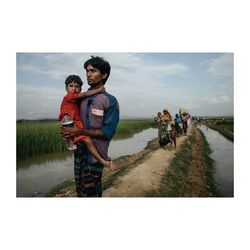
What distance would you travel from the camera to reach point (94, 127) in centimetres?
384

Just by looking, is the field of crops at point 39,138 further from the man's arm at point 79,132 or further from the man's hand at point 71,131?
the man's hand at point 71,131

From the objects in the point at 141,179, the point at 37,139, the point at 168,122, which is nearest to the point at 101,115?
the point at 141,179

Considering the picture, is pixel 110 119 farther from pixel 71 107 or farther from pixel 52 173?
pixel 52 173

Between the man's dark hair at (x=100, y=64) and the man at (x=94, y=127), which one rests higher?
the man's dark hair at (x=100, y=64)

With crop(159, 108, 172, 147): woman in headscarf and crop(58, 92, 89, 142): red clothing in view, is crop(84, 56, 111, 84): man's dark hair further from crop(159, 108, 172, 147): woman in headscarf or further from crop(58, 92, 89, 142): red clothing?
crop(159, 108, 172, 147): woman in headscarf

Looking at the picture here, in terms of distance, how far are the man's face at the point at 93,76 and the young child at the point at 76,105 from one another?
0.36 ft

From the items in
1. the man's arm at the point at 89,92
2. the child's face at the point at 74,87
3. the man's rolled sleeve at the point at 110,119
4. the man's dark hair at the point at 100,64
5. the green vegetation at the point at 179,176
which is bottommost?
the green vegetation at the point at 179,176

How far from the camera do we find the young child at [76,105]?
374 cm

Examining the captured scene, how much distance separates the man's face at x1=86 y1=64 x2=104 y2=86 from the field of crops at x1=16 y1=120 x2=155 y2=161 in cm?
97

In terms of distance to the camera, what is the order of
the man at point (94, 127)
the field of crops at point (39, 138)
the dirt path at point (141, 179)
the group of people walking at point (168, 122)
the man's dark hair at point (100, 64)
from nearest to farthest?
the man at point (94, 127) → the man's dark hair at point (100, 64) → the dirt path at point (141, 179) → the field of crops at point (39, 138) → the group of people walking at point (168, 122)

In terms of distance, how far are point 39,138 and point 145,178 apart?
2.22 meters

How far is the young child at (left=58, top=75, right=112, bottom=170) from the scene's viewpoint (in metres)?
3.74

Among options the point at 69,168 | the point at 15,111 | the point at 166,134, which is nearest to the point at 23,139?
the point at 15,111

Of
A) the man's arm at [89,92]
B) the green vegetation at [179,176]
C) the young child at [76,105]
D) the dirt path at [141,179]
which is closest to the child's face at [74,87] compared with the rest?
the young child at [76,105]
